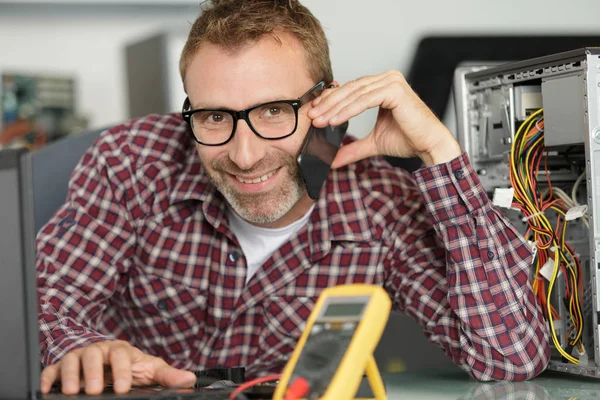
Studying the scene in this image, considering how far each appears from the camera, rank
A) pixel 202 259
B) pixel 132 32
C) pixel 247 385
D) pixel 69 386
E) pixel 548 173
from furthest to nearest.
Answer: pixel 132 32, pixel 202 259, pixel 548 173, pixel 69 386, pixel 247 385

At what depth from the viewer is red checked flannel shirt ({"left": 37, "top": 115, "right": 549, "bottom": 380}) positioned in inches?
61.5

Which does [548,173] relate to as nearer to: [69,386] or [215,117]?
[215,117]

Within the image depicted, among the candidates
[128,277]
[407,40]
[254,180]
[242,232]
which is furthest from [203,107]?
[407,40]

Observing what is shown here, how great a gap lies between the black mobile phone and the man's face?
0.03 meters

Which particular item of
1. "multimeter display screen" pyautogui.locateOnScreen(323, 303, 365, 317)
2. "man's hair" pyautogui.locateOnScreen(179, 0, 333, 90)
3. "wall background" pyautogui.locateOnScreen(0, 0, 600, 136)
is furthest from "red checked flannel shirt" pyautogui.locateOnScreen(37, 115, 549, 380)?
"wall background" pyautogui.locateOnScreen(0, 0, 600, 136)

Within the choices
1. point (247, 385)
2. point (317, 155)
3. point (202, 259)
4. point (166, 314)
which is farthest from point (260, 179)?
point (247, 385)

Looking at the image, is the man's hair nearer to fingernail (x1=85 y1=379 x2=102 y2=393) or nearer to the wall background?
fingernail (x1=85 y1=379 x2=102 y2=393)

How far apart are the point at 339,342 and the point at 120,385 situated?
1.21 ft

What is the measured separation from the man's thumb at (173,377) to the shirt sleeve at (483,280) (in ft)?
1.69

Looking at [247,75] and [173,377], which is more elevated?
[247,75]

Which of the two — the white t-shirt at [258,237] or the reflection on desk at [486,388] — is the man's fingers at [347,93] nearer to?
the white t-shirt at [258,237]

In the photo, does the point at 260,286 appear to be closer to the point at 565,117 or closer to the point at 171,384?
the point at 171,384

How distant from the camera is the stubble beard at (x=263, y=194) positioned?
1.53m

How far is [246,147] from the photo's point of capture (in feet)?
4.77
